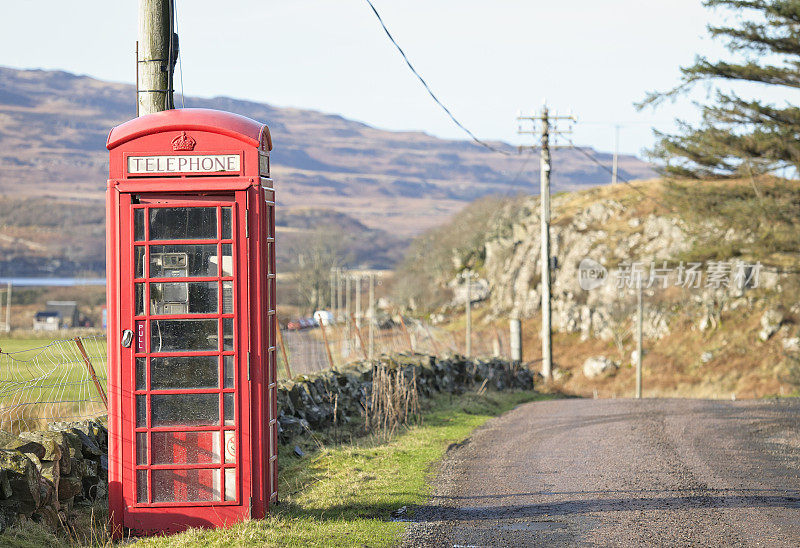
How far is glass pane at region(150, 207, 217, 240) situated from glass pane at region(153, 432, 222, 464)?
5.12ft

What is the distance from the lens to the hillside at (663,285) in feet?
98.9

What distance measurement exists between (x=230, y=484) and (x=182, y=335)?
124 cm

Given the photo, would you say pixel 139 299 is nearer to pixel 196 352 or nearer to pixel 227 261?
pixel 196 352

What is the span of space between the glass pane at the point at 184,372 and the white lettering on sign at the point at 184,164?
1.47m

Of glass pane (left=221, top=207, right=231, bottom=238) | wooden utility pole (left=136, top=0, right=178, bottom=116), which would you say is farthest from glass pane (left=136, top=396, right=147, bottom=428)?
wooden utility pole (left=136, top=0, right=178, bottom=116)

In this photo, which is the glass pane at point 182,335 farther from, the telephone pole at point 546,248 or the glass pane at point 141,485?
the telephone pole at point 546,248

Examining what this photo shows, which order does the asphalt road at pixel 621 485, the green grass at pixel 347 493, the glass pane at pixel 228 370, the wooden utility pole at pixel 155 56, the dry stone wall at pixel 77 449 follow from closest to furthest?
the dry stone wall at pixel 77 449, the green grass at pixel 347 493, the glass pane at pixel 228 370, the asphalt road at pixel 621 485, the wooden utility pole at pixel 155 56

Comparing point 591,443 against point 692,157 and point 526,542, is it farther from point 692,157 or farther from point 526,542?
point 692,157

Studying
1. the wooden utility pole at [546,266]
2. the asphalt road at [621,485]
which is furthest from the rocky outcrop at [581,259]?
the asphalt road at [621,485]

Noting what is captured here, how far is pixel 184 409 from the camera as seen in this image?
22.6 feet

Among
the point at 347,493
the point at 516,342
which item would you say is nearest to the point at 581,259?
the point at 516,342

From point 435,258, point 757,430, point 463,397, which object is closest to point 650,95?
point 463,397

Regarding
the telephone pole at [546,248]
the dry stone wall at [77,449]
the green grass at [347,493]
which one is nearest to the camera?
the dry stone wall at [77,449]

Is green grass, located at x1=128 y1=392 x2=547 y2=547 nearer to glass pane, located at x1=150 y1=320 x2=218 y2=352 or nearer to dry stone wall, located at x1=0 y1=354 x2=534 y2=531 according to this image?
dry stone wall, located at x1=0 y1=354 x2=534 y2=531
